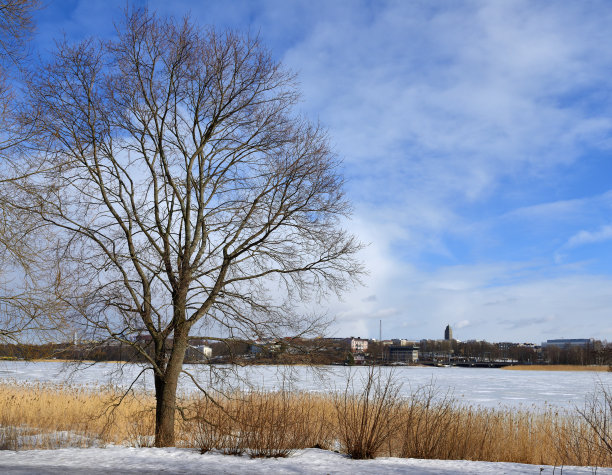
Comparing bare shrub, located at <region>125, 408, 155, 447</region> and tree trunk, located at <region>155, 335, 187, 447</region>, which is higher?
tree trunk, located at <region>155, 335, 187, 447</region>

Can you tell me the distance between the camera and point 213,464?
8.26 meters

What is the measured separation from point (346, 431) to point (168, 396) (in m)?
3.89

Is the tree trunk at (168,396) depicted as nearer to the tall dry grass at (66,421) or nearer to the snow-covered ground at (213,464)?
the tall dry grass at (66,421)

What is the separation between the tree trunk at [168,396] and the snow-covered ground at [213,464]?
152 cm

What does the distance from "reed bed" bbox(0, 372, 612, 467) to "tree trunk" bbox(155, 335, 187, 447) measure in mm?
324

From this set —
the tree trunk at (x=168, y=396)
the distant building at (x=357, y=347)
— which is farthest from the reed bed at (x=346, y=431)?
the distant building at (x=357, y=347)

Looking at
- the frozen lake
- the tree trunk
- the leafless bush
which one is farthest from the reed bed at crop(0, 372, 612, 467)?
the frozen lake

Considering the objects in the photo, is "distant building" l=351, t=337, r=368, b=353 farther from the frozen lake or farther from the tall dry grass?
the tall dry grass

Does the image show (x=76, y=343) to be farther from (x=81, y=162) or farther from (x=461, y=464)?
(x=461, y=464)

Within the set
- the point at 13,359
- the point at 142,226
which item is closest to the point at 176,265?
the point at 142,226

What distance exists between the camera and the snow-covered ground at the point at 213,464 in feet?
25.1

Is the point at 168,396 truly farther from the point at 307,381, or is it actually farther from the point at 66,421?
the point at 307,381

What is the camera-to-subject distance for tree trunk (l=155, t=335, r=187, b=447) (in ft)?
35.5

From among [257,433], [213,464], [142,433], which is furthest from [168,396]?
[213,464]
